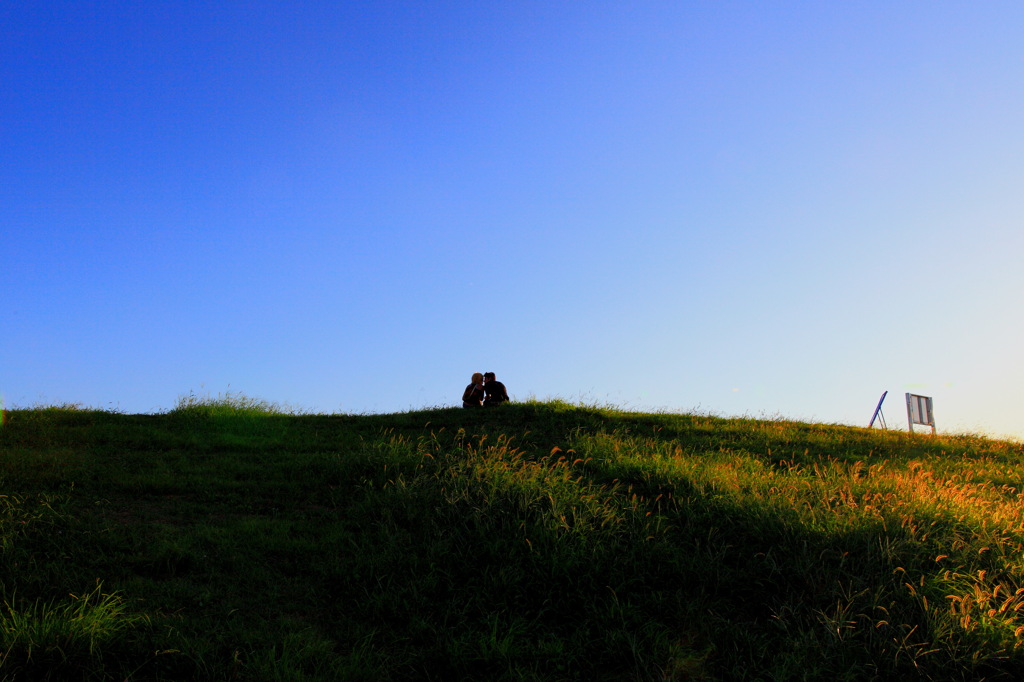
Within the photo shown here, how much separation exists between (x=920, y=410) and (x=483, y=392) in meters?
13.2

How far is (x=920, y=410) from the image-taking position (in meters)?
18.9

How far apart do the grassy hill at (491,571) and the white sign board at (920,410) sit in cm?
926

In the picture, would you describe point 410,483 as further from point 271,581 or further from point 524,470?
point 271,581

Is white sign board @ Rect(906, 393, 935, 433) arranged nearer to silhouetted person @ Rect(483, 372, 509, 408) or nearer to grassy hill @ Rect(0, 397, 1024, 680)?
grassy hill @ Rect(0, 397, 1024, 680)

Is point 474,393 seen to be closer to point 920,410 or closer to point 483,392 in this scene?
point 483,392

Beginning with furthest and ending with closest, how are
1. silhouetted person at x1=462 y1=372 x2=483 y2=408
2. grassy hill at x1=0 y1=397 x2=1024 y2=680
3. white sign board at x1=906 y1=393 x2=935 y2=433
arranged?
1. white sign board at x1=906 y1=393 x2=935 y2=433
2. silhouetted person at x1=462 y1=372 x2=483 y2=408
3. grassy hill at x1=0 y1=397 x2=1024 y2=680

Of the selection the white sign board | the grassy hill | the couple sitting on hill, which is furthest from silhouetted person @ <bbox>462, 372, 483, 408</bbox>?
the white sign board

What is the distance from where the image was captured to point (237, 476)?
970cm

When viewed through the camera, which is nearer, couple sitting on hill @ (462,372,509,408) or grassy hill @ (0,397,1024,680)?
grassy hill @ (0,397,1024,680)

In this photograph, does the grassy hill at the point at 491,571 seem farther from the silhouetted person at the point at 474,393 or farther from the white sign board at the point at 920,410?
the white sign board at the point at 920,410

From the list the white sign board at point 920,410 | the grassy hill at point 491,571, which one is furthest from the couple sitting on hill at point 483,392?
the white sign board at point 920,410

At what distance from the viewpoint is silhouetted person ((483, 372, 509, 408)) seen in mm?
17047

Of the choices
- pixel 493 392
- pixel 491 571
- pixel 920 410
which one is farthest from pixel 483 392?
pixel 920 410

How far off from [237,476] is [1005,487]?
12420mm
